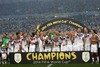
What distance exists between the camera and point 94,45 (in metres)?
12.4

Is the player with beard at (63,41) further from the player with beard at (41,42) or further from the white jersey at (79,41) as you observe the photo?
the player with beard at (41,42)

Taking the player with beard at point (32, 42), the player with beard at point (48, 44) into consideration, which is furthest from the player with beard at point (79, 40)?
the player with beard at point (32, 42)

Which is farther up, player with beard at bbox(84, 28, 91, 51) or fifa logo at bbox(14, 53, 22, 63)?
player with beard at bbox(84, 28, 91, 51)

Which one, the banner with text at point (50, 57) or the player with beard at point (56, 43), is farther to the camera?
the player with beard at point (56, 43)

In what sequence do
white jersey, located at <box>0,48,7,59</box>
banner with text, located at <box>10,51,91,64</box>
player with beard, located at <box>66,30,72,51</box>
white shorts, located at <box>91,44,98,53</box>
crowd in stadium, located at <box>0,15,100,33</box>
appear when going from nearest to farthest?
banner with text, located at <box>10,51,91,64</box>
white shorts, located at <box>91,44,98,53</box>
white jersey, located at <box>0,48,7,59</box>
player with beard, located at <box>66,30,72,51</box>
crowd in stadium, located at <box>0,15,100,33</box>

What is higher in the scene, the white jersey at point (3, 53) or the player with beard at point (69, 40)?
the player with beard at point (69, 40)

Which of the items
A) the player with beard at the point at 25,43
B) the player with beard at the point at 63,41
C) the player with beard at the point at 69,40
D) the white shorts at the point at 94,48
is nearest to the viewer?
the white shorts at the point at 94,48

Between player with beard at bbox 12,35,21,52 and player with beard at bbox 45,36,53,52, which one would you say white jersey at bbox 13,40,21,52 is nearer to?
player with beard at bbox 12,35,21,52

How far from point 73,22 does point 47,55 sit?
495 centimetres

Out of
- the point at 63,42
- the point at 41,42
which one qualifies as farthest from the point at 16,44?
the point at 63,42

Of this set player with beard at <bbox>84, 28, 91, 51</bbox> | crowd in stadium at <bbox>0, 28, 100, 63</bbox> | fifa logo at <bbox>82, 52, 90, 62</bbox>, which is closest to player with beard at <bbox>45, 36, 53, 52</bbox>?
crowd in stadium at <bbox>0, 28, 100, 63</bbox>

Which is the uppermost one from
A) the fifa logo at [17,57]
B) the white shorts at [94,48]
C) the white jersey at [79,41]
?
the white jersey at [79,41]

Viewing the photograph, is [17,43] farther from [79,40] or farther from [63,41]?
[79,40]

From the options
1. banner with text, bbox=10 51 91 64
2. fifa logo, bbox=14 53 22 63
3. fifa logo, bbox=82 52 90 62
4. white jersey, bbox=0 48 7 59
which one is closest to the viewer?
fifa logo, bbox=82 52 90 62
